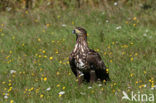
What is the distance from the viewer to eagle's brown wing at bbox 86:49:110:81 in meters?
6.19

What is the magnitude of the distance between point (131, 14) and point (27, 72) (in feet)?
14.5

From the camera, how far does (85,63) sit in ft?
20.3

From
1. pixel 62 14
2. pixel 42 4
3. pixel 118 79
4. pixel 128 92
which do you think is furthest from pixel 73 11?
pixel 128 92

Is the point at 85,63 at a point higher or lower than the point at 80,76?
higher

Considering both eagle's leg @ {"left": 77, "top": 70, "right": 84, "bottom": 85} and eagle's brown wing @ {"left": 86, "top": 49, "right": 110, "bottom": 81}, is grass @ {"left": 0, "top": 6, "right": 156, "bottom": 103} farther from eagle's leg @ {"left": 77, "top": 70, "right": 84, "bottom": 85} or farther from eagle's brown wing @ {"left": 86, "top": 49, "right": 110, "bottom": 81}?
eagle's brown wing @ {"left": 86, "top": 49, "right": 110, "bottom": 81}

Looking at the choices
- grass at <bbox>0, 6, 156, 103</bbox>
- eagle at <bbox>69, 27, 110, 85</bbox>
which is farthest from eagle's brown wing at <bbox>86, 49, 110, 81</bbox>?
grass at <bbox>0, 6, 156, 103</bbox>

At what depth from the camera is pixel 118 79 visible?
258 inches

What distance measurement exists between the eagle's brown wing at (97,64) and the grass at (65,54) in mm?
225

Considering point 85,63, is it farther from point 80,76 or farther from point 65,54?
point 65,54

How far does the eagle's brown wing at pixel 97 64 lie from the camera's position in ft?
20.3

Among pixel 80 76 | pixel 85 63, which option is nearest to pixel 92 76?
pixel 80 76

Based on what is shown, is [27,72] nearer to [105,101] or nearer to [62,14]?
[105,101]

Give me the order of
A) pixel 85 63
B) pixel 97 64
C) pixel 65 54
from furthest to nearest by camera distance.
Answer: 1. pixel 65 54
2. pixel 97 64
3. pixel 85 63

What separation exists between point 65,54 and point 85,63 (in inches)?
87.9
